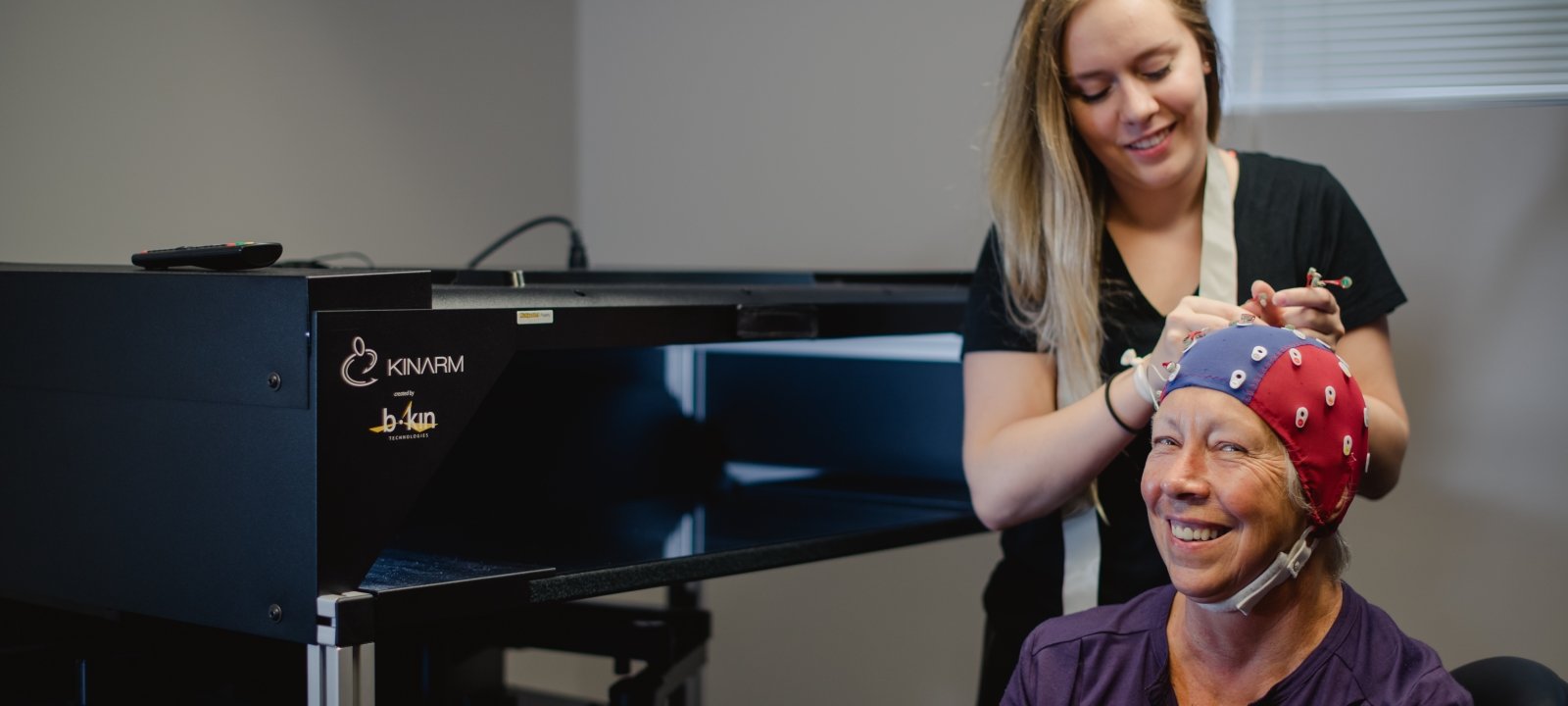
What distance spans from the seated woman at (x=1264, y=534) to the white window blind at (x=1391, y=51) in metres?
0.98

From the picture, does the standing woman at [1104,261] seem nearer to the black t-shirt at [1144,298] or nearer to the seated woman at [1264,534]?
the black t-shirt at [1144,298]

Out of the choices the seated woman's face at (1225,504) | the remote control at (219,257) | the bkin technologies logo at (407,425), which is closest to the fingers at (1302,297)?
the seated woman's face at (1225,504)

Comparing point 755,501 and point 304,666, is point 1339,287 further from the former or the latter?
point 304,666

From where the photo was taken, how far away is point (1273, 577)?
1.15 metres

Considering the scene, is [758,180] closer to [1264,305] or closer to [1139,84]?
[1139,84]

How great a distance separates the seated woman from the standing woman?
23 cm

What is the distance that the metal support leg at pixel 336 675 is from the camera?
115 cm

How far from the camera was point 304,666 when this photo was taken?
60.7 inches

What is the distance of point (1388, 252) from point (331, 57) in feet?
5.70

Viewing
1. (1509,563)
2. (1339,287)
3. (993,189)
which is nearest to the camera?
(1339,287)

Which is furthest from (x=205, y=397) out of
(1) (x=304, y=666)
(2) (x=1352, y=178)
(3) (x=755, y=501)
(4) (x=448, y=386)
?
A: (2) (x=1352, y=178)

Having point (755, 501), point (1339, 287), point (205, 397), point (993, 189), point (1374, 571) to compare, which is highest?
point (993, 189)

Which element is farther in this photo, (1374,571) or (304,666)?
(1374,571)

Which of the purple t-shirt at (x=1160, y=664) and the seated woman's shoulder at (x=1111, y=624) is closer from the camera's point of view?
the purple t-shirt at (x=1160, y=664)
